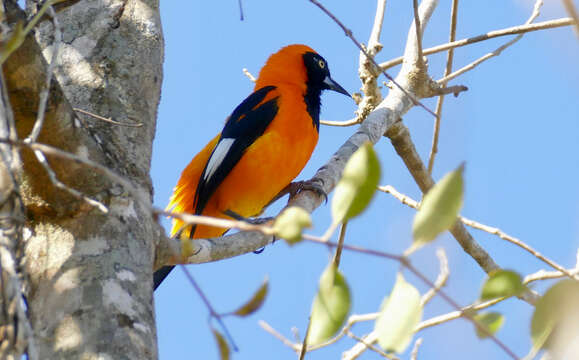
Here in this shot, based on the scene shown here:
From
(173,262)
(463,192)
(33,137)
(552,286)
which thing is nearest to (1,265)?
(33,137)

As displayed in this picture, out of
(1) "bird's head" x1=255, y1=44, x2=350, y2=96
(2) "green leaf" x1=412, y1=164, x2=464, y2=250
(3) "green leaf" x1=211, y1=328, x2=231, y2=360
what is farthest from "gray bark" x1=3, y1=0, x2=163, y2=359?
(1) "bird's head" x1=255, y1=44, x2=350, y2=96

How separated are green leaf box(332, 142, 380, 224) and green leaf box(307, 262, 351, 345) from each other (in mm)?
96

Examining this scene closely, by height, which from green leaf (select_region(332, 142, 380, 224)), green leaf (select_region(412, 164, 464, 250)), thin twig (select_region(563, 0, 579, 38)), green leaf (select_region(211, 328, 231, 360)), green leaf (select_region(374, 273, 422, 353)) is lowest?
green leaf (select_region(211, 328, 231, 360))

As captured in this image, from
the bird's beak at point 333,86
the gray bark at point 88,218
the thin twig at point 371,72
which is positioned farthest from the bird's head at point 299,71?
the gray bark at point 88,218

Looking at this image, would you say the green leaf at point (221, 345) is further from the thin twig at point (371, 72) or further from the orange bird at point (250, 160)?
the orange bird at point (250, 160)

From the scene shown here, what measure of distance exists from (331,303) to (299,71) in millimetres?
4308

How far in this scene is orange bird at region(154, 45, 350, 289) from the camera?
4266 millimetres

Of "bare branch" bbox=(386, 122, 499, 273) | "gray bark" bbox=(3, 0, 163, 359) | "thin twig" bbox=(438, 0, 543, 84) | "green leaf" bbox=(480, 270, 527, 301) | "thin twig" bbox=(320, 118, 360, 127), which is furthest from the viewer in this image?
"thin twig" bbox=(320, 118, 360, 127)

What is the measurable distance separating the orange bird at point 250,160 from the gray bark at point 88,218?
1.55 metres

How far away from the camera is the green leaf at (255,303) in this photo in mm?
1126

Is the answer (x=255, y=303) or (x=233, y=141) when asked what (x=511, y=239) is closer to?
(x=233, y=141)

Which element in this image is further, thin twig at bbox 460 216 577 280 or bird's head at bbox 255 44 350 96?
bird's head at bbox 255 44 350 96

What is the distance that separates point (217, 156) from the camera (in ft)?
14.3

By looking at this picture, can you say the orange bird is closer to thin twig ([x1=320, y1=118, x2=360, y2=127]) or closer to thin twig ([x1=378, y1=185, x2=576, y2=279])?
thin twig ([x1=320, y1=118, x2=360, y2=127])
